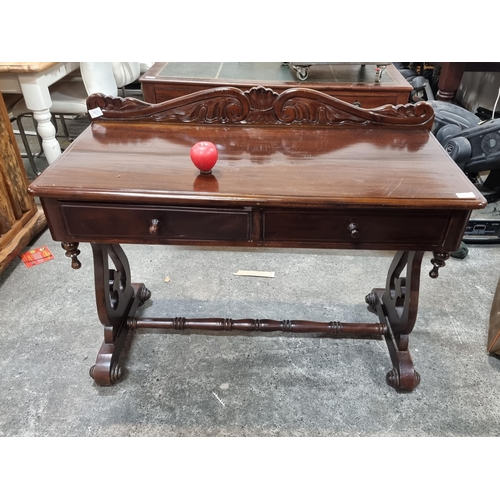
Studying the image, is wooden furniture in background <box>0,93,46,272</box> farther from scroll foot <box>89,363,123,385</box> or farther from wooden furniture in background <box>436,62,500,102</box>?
wooden furniture in background <box>436,62,500,102</box>

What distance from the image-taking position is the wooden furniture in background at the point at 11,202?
7.18 feet

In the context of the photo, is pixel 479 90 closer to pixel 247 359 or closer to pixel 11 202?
pixel 247 359

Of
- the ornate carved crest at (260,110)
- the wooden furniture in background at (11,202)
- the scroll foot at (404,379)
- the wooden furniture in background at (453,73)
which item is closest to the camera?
the ornate carved crest at (260,110)

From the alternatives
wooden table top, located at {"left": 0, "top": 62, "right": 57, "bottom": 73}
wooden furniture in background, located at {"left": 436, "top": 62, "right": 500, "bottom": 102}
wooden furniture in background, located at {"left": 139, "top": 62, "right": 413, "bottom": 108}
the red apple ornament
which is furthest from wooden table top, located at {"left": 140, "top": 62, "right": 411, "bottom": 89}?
the red apple ornament

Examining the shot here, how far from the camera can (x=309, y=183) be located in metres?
1.20

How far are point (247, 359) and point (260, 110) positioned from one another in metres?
1.00

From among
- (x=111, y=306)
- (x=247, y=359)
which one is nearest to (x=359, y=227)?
(x=247, y=359)

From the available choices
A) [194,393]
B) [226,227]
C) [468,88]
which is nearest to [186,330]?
[194,393]

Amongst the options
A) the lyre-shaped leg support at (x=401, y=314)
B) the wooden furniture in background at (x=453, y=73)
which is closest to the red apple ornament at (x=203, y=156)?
the lyre-shaped leg support at (x=401, y=314)

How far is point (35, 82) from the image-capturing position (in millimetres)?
2303

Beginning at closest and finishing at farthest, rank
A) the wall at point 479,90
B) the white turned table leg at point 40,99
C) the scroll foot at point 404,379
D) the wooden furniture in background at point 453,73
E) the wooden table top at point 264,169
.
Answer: the wooden table top at point 264,169 → the scroll foot at point 404,379 → the white turned table leg at point 40,99 → the wooden furniture in background at point 453,73 → the wall at point 479,90

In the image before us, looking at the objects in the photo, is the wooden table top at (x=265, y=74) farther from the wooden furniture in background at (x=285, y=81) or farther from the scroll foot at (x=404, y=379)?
the scroll foot at (x=404, y=379)

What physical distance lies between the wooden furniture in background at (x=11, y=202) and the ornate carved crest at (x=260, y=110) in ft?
3.35

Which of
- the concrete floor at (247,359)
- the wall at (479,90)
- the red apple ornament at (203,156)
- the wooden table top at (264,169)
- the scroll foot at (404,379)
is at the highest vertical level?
the red apple ornament at (203,156)
